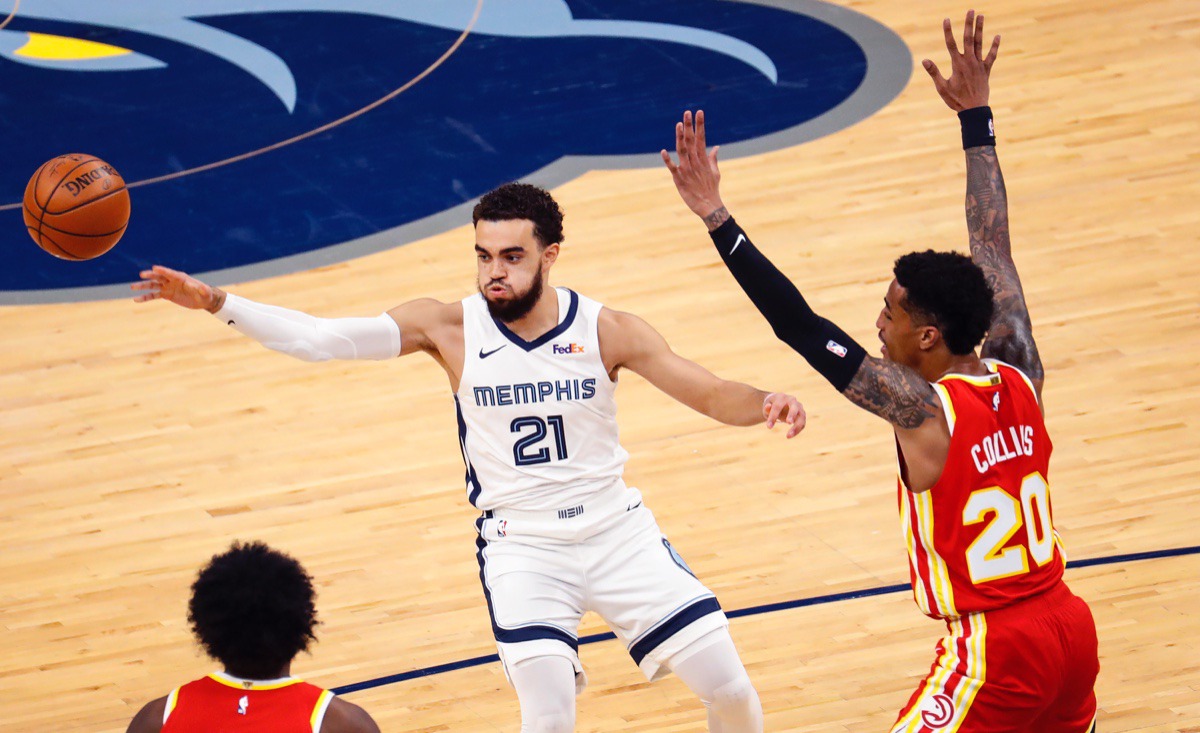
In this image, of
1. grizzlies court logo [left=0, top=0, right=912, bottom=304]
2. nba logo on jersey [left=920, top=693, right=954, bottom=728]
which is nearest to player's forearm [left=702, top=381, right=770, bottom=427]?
nba logo on jersey [left=920, top=693, right=954, bottom=728]

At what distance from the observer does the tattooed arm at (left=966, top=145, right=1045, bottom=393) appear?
5.25 m

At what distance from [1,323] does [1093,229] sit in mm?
7460

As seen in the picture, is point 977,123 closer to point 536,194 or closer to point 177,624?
point 536,194

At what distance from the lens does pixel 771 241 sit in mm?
10711

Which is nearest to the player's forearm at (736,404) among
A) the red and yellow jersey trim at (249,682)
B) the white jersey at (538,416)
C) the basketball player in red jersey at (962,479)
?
the white jersey at (538,416)

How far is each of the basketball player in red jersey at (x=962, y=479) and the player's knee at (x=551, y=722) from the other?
1195 mm

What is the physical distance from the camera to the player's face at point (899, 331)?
4945 mm

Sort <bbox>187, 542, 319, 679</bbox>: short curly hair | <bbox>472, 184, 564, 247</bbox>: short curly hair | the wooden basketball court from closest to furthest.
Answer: <bbox>187, 542, 319, 679</bbox>: short curly hair < <bbox>472, 184, 564, 247</bbox>: short curly hair < the wooden basketball court

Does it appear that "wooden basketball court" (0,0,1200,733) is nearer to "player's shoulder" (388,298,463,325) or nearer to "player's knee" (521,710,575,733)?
"player's knee" (521,710,575,733)

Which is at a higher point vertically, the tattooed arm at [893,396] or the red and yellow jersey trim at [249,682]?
the tattooed arm at [893,396]

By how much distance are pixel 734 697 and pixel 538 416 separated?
1.23 m

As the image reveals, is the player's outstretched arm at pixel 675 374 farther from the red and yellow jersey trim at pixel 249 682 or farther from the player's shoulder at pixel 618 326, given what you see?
the red and yellow jersey trim at pixel 249 682

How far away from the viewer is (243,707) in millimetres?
4152

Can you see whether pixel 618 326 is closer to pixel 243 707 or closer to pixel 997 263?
pixel 997 263
